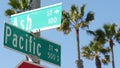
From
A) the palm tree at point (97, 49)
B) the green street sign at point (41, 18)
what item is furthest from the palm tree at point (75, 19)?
the green street sign at point (41, 18)

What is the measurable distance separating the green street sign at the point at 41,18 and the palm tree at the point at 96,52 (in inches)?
1200

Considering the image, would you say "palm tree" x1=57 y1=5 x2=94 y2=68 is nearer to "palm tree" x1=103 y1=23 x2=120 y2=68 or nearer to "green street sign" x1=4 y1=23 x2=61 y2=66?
"palm tree" x1=103 y1=23 x2=120 y2=68

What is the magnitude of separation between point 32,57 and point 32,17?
0.79 metres

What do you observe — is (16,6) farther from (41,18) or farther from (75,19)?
(41,18)

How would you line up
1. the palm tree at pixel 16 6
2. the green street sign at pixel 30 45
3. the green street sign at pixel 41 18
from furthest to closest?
the palm tree at pixel 16 6 < the green street sign at pixel 41 18 < the green street sign at pixel 30 45

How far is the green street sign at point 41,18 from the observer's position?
6.56 meters

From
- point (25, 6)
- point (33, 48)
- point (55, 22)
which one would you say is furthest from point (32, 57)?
point (25, 6)

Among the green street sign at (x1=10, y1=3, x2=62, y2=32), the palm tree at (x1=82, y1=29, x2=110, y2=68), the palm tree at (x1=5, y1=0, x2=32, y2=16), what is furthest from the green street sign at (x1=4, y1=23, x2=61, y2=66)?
the palm tree at (x1=82, y1=29, x2=110, y2=68)

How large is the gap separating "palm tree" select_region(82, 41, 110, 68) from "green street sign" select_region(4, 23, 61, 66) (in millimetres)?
30594

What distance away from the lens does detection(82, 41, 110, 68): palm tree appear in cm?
3706

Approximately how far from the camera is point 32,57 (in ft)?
20.5

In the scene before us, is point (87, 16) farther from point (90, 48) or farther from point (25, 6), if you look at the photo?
point (25, 6)

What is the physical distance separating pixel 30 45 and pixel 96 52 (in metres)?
31.4

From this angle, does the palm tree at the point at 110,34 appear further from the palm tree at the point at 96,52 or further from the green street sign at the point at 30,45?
the green street sign at the point at 30,45
